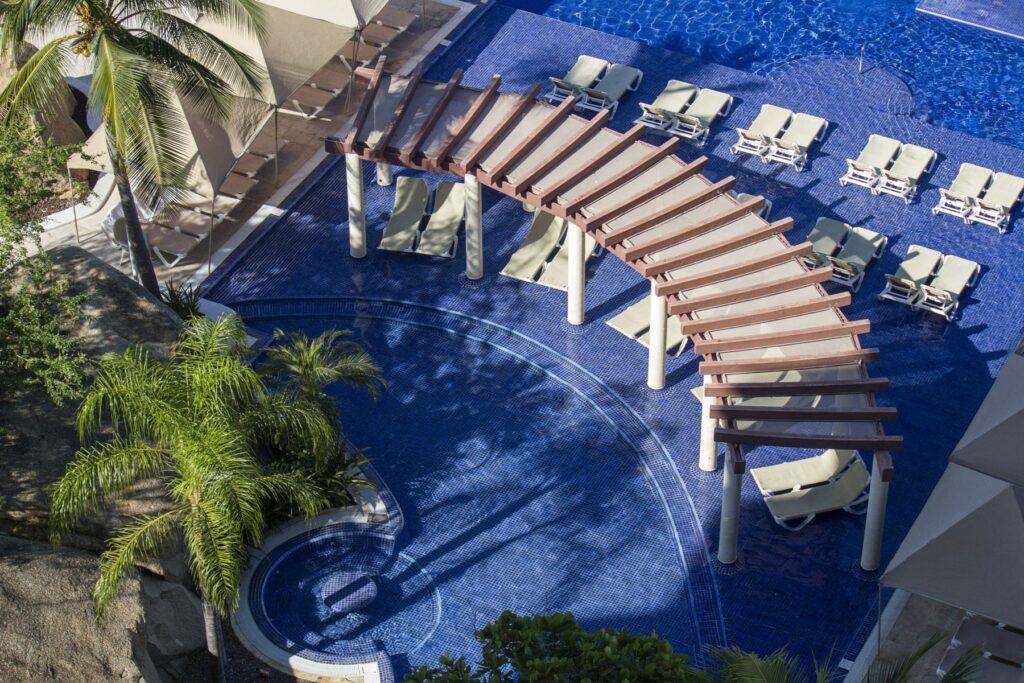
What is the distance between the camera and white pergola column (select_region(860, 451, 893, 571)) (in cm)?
1692

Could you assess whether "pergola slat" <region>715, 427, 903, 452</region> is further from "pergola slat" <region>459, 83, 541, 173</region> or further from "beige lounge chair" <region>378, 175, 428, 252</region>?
"beige lounge chair" <region>378, 175, 428, 252</region>

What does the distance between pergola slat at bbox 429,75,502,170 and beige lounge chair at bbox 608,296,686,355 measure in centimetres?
387

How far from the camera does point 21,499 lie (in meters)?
17.1

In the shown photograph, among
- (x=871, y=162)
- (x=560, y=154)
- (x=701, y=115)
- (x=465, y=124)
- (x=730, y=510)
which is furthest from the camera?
(x=701, y=115)

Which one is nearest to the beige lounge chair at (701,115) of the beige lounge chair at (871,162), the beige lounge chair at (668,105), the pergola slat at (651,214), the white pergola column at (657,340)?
the beige lounge chair at (668,105)

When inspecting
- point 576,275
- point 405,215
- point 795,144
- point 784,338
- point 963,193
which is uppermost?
point 784,338

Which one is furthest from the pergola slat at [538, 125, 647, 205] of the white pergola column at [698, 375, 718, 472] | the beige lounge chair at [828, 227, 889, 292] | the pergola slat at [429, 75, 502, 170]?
the beige lounge chair at [828, 227, 889, 292]

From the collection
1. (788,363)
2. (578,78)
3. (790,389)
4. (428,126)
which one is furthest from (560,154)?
(578,78)

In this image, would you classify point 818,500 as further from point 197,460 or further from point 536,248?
point 197,460

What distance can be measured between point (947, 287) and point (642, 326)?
524 centimetres

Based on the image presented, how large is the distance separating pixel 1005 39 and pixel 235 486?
72.4ft

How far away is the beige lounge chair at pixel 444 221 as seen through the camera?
2297 cm

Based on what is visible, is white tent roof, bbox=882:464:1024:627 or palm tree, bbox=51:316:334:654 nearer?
palm tree, bbox=51:316:334:654

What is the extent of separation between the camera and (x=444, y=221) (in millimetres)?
23453
